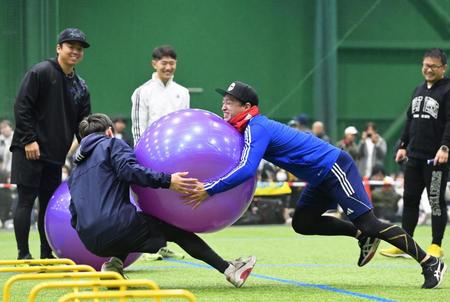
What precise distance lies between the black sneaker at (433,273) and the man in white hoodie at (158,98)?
3326 mm

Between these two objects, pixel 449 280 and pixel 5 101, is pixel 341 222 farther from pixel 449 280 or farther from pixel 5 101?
pixel 5 101

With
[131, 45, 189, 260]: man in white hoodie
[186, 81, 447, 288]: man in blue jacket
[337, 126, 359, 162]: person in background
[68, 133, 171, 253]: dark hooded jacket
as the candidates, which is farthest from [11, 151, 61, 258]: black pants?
[337, 126, 359, 162]: person in background

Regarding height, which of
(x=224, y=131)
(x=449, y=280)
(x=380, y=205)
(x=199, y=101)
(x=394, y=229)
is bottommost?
(x=380, y=205)

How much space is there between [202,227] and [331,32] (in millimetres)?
13767

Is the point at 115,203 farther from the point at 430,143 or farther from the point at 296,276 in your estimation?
the point at 430,143

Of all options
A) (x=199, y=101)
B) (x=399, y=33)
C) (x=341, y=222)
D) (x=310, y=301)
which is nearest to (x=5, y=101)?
(x=199, y=101)

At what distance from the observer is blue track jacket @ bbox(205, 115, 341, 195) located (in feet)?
22.3

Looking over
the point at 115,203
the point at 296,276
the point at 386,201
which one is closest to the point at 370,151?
the point at 386,201

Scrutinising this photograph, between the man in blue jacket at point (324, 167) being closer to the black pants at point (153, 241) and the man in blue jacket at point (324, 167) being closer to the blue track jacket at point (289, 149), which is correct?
the blue track jacket at point (289, 149)

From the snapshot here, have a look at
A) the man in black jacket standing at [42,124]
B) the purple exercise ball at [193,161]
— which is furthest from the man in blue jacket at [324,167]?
the man in black jacket standing at [42,124]

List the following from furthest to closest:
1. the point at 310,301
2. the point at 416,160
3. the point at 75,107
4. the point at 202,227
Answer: the point at 416,160 < the point at 75,107 < the point at 202,227 < the point at 310,301

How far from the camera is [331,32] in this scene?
2011 cm

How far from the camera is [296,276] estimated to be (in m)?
8.03

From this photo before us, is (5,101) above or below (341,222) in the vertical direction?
A: below
